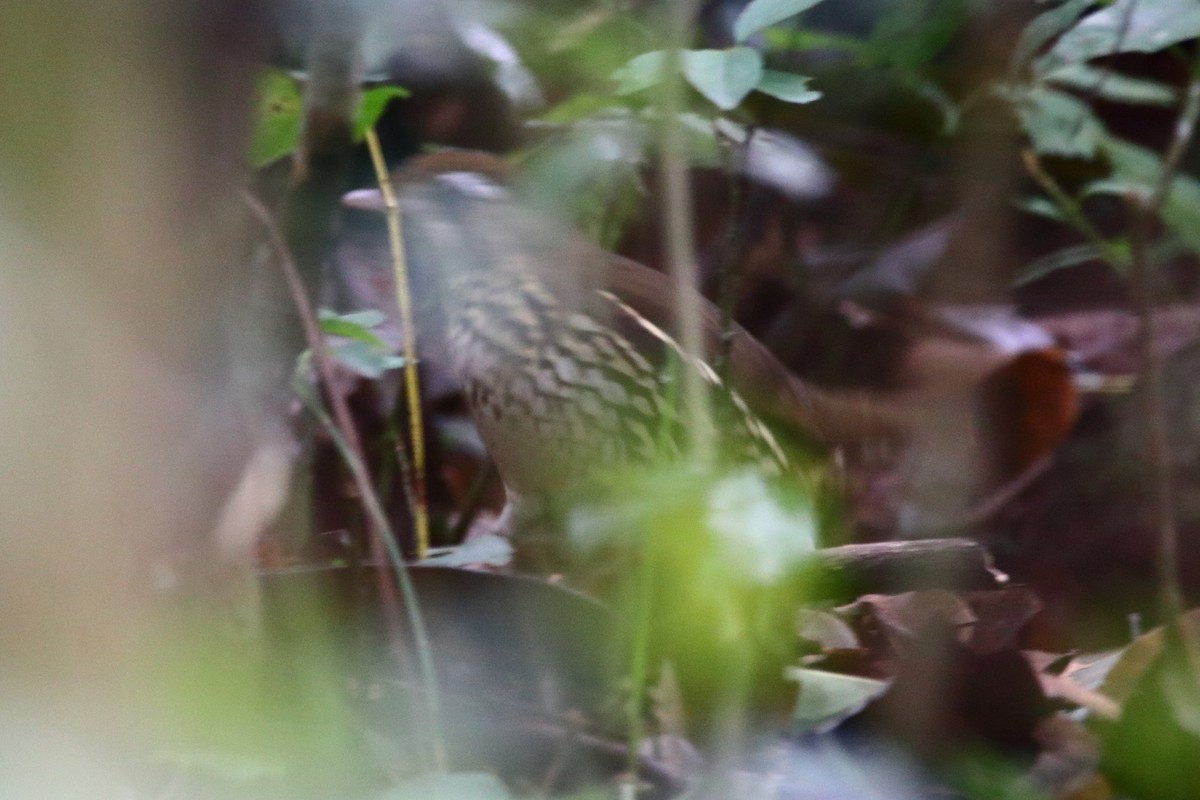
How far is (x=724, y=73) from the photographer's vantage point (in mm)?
1039

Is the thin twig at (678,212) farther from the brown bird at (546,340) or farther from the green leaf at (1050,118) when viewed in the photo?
the green leaf at (1050,118)

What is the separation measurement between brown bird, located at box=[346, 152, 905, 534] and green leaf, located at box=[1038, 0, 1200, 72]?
560mm

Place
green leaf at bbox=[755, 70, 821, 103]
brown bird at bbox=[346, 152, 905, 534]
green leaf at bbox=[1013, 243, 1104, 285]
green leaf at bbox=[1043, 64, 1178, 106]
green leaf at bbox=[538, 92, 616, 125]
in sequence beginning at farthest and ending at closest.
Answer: green leaf at bbox=[1013, 243, 1104, 285]
green leaf at bbox=[1043, 64, 1178, 106]
brown bird at bbox=[346, 152, 905, 534]
green leaf at bbox=[538, 92, 616, 125]
green leaf at bbox=[755, 70, 821, 103]

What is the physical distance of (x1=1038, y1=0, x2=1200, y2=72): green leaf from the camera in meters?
A: 1.41

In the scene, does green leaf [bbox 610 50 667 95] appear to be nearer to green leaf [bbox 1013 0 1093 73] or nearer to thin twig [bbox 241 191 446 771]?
thin twig [bbox 241 191 446 771]

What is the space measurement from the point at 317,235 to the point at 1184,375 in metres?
1.79

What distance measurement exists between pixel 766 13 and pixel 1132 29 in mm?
661

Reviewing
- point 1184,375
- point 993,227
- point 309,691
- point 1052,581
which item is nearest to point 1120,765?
point 993,227

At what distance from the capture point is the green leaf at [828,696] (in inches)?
38.6

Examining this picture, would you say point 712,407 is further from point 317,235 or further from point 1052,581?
point 1052,581

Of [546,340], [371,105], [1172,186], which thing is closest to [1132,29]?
[1172,186]

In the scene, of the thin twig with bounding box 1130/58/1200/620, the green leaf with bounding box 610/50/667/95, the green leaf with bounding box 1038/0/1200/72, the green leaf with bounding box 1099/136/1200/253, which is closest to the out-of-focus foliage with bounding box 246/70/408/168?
the green leaf with bounding box 610/50/667/95

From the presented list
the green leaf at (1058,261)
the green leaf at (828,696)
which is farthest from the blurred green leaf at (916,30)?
the green leaf at (828,696)

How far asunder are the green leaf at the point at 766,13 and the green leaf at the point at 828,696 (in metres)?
0.55
